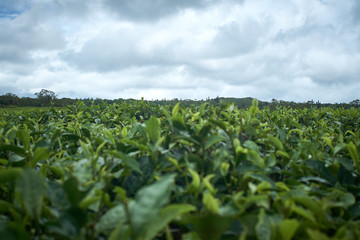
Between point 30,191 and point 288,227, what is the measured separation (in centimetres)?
98

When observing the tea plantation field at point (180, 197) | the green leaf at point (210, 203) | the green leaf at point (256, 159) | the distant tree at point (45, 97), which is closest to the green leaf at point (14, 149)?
the tea plantation field at point (180, 197)

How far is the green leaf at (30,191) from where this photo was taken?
0.94 metres

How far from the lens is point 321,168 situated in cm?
151

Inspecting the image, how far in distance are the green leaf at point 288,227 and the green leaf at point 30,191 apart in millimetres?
927

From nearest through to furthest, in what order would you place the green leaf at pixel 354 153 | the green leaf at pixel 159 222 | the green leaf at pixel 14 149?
the green leaf at pixel 159 222 → the green leaf at pixel 354 153 → the green leaf at pixel 14 149

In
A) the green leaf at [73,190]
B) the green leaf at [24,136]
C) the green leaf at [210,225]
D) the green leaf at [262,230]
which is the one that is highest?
the green leaf at [24,136]

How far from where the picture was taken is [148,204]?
2.88ft

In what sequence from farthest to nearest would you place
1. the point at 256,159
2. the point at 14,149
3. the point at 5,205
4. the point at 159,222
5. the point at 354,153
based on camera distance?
the point at 14,149, the point at 354,153, the point at 256,159, the point at 5,205, the point at 159,222

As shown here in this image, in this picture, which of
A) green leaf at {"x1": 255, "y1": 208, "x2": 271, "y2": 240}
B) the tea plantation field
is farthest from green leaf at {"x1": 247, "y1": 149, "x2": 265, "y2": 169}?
green leaf at {"x1": 255, "y1": 208, "x2": 271, "y2": 240}

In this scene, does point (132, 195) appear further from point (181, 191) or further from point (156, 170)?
point (181, 191)

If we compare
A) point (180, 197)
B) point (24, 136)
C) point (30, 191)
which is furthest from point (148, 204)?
point (24, 136)

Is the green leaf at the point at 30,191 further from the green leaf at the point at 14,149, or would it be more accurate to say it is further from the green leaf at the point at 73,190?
the green leaf at the point at 14,149

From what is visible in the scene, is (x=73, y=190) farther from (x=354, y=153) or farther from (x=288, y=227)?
(x=354, y=153)

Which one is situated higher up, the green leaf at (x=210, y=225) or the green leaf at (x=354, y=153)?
the green leaf at (x=354, y=153)
